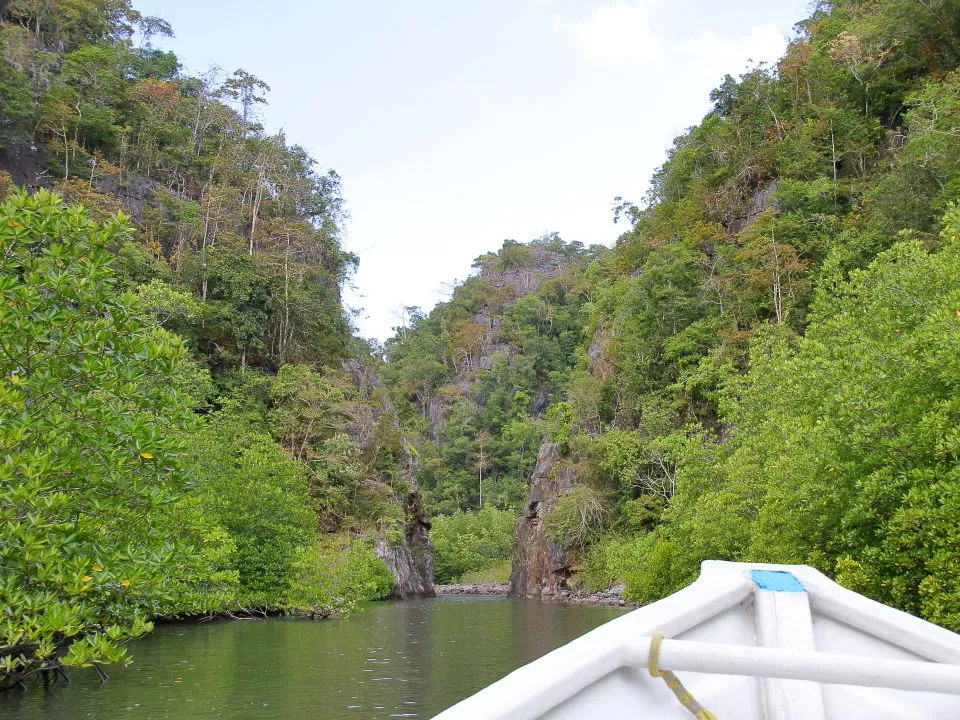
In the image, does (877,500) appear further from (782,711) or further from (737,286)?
(737,286)

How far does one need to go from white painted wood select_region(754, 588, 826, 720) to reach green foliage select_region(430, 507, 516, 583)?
52.9 meters

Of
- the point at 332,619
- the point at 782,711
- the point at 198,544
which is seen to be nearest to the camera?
the point at 782,711

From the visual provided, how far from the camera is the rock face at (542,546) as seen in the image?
1416 inches

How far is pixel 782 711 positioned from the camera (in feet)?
8.38

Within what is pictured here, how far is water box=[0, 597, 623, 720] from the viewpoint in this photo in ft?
28.3

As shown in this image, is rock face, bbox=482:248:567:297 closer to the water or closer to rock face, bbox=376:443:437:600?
rock face, bbox=376:443:437:600

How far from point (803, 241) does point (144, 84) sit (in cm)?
3197

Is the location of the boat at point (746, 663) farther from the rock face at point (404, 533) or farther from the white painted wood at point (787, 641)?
the rock face at point (404, 533)

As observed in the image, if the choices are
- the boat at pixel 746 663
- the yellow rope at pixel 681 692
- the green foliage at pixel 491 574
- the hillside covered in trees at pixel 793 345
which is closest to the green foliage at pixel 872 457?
the hillside covered in trees at pixel 793 345

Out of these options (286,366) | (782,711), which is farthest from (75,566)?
(286,366)

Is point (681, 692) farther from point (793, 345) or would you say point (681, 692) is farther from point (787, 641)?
point (793, 345)

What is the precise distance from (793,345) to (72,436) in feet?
69.7

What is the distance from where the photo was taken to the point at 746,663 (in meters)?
2.14

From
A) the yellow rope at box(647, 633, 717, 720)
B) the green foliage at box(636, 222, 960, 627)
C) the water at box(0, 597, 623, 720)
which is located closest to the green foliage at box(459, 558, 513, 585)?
the water at box(0, 597, 623, 720)
